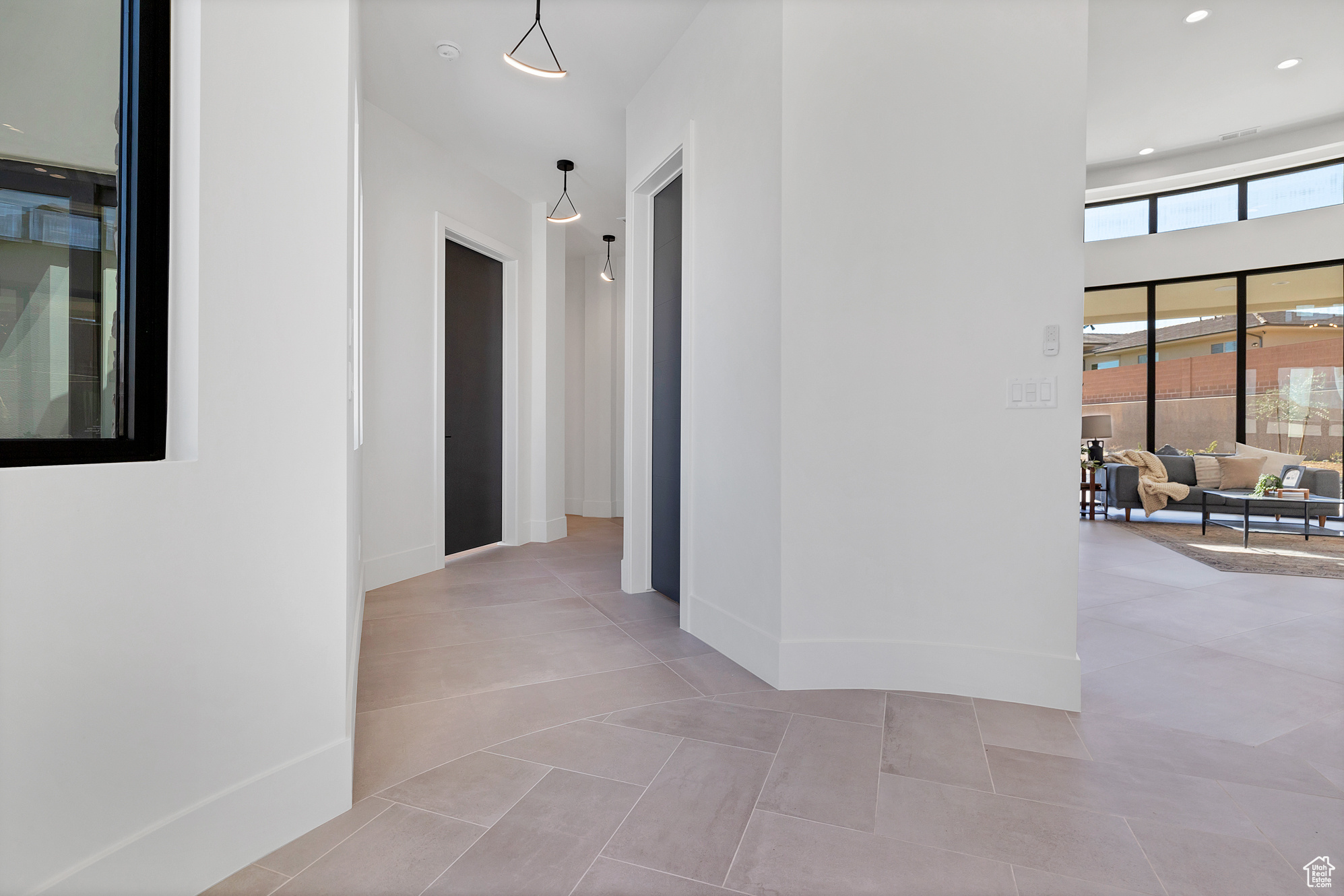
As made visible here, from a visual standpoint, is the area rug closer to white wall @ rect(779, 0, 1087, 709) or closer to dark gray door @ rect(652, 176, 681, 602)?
white wall @ rect(779, 0, 1087, 709)

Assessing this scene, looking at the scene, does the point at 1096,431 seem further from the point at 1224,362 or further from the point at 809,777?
the point at 809,777

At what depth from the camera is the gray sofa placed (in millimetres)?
5957

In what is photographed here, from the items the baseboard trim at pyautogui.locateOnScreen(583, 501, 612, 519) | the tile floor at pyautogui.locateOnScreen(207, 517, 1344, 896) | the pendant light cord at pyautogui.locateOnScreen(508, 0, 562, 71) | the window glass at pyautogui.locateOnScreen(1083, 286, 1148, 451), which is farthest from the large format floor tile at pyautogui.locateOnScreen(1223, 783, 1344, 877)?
the window glass at pyautogui.locateOnScreen(1083, 286, 1148, 451)

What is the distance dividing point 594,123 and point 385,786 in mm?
3889

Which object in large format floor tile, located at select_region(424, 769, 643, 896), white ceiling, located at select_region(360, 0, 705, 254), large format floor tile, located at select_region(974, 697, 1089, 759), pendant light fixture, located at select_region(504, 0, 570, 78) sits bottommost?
large format floor tile, located at select_region(424, 769, 643, 896)

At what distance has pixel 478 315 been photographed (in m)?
5.00

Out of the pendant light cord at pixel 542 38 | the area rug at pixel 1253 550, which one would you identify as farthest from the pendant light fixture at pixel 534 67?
the area rug at pixel 1253 550

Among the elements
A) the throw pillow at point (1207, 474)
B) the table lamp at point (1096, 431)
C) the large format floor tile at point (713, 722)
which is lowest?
the large format floor tile at point (713, 722)

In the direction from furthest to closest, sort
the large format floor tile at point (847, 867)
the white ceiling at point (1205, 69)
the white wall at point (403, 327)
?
the white ceiling at point (1205, 69)
the white wall at point (403, 327)
the large format floor tile at point (847, 867)

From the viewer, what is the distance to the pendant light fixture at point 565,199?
187 inches

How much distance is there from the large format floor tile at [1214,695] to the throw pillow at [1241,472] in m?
4.88

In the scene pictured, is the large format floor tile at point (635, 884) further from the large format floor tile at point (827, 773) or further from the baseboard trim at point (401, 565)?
the baseboard trim at point (401, 565)

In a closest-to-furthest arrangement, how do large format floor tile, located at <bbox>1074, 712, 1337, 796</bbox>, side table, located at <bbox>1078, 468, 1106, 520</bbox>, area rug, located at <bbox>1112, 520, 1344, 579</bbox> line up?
1. large format floor tile, located at <bbox>1074, 712, 1337, 796</bbox>
2. area rug, located at <bbox>1112, 520, 1344, 579</bbox>
3. side table, located at <bbox>1078, 468, 1106, 520</bbox>

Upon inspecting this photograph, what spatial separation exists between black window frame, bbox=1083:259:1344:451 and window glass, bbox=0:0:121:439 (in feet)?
29.0
